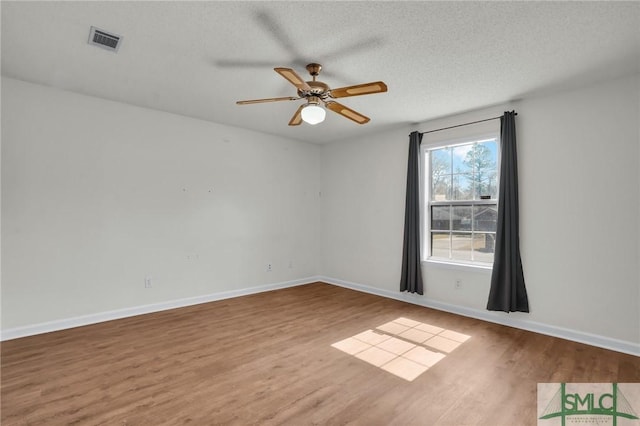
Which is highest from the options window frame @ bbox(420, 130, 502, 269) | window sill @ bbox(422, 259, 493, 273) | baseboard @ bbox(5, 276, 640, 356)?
window frame @ bbox(420, 130, 502, 269)

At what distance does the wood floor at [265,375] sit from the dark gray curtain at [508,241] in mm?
342

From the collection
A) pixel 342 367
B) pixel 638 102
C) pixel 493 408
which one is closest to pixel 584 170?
pixel 638 102

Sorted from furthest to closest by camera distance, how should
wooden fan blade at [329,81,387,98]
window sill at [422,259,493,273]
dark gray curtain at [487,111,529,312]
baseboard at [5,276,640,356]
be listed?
window sill at [422,259,493,273] < dark gray curtain at [487,111,529,312] < baseboard at [5,276,640,356] < wooden fan blade at [329,81,387,98]

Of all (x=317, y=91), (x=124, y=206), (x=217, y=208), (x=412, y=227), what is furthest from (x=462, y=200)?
(x=124, y=206)

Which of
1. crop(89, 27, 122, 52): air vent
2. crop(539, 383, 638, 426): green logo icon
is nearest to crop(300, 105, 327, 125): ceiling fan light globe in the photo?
crop(89, 27, 122, 52): air vent

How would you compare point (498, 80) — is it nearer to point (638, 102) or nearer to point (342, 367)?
point (638, 102)

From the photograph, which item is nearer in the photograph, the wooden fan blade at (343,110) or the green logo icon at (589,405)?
the green logo icon at (589,405)

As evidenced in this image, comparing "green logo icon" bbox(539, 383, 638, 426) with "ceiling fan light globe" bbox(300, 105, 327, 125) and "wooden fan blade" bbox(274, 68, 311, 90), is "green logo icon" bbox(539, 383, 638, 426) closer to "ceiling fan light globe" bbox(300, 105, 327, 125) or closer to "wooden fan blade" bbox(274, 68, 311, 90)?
"ceiling fan light globe" bbox(300, 105, 327, 125)

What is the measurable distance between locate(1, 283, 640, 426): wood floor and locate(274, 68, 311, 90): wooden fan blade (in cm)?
238

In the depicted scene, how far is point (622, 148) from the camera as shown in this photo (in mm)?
3070

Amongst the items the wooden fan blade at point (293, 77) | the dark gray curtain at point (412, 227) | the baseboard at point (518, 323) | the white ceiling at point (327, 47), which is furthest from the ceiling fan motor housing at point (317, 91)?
the baseboard at point (518, 323)

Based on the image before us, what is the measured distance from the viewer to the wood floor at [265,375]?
2051 millimetres

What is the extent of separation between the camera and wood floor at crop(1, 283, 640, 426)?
6.73 feet

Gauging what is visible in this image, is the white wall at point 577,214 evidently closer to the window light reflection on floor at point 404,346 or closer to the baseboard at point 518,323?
the baseboard at point 518,323
